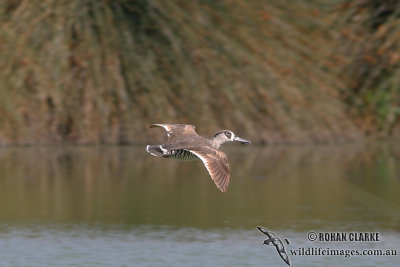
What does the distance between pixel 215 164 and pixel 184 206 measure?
237 centimetres

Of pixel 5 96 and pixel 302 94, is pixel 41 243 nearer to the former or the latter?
pixel 5 96

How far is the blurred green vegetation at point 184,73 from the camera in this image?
1234cm

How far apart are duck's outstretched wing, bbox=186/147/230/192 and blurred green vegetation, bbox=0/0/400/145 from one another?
6.13 meters

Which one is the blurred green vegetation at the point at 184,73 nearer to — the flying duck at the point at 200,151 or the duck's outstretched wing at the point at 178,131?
the duck's outstretched wing at the point at 178,131

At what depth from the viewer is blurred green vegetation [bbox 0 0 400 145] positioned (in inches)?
486

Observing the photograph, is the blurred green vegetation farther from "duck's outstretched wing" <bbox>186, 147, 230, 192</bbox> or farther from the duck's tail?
"duck's outstretched wing" <bbox>186, 147, 230, 192</bbox>

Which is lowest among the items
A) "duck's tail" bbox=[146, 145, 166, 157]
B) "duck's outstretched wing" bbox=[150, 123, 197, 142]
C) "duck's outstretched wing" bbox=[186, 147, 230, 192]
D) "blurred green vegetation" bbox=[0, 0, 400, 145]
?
"duck's outstretched wing" bbox=[186, 147, 230, 192]

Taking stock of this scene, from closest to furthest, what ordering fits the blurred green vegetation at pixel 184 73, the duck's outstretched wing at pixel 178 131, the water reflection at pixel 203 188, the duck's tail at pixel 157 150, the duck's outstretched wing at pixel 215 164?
the duck's outstretched wing at pixel 215 164, the duck's tail at pixel 157 150, the duck's outstretched wing at pixel 178 131, the water reflection at pixel 203 188, the blurred green vegetation at pixel 184 73

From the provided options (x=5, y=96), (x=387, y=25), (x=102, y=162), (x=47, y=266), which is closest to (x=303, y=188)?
(x=102, y=162)

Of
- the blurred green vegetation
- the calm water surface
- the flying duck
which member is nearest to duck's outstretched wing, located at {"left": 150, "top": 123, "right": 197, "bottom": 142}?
the flying duck

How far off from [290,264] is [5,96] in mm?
6575

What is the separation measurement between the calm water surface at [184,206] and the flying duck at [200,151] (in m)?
0.71

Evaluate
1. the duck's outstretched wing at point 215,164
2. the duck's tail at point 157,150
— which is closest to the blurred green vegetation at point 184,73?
the duck's tail at point 157,150

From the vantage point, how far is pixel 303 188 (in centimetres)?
938
